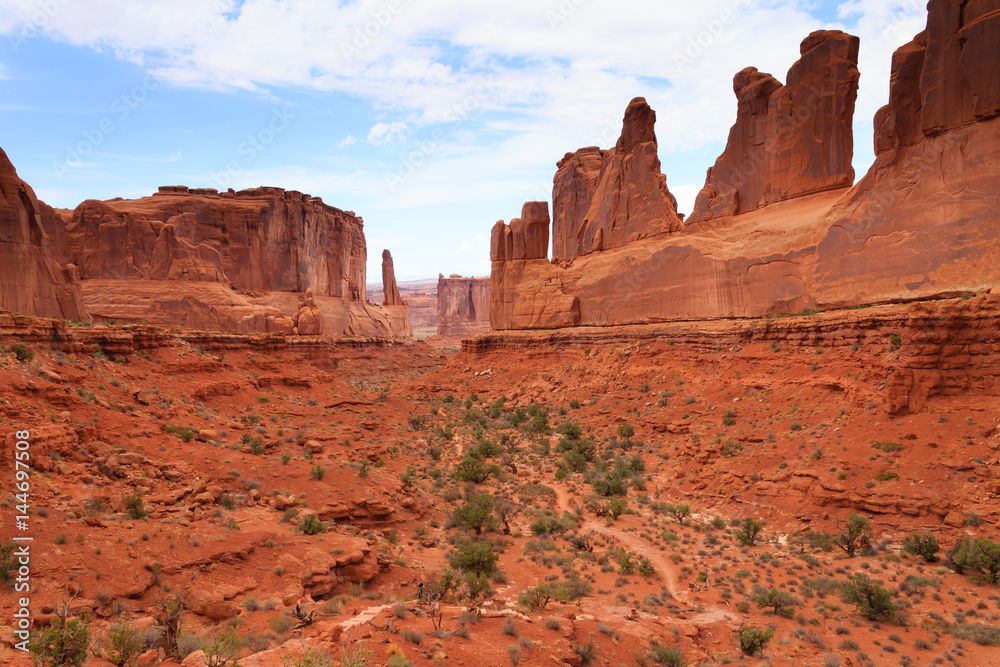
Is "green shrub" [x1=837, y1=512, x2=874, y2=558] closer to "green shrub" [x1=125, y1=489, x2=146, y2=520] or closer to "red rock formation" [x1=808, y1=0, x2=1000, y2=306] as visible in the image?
"red rock formation" [x1=808, y1=0, x2=1000, y2=306]

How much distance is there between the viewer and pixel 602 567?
12.9 m

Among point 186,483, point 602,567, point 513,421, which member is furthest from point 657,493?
point 186,483

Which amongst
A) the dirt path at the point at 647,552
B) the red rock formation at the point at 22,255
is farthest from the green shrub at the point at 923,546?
the red rock formation at the point at 22,255

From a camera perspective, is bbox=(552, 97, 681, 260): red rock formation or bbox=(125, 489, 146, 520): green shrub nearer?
bbox=(125, 489, 146, 520): green shrub

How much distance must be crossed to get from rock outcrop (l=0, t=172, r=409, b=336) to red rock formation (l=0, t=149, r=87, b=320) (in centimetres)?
Result: 2136

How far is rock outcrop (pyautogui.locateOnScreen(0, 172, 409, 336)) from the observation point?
48188 millimetres

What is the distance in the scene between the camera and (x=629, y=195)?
34.7m

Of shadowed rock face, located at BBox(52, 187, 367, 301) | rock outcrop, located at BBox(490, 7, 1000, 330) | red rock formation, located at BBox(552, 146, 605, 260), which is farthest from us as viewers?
shadowed rock face, located at BBox(52, 187, 367, 301)

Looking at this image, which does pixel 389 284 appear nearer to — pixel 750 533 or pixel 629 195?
pixel 629 195

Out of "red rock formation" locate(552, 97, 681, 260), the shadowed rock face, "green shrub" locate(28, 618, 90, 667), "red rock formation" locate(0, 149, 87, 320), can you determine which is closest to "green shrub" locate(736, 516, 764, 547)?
"green shrub" locate(28, 618, 90, 667)

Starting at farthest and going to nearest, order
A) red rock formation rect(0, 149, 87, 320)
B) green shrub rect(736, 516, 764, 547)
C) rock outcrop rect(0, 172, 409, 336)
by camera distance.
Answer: rock outcrop rect(0, 172, 409, 336), red rock formation rect(0, 149, 87, 320), green shrub rect(736, 516, 764, 547)

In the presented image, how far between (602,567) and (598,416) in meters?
14.6

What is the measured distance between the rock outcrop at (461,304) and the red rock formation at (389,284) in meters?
30.3

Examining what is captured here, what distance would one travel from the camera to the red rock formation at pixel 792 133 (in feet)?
76.4
